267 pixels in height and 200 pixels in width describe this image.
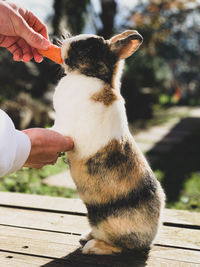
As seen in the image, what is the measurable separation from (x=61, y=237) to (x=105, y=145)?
2.47 ft

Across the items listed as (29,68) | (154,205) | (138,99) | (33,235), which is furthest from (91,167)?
(138,99)

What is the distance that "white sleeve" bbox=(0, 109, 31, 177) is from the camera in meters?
1.32

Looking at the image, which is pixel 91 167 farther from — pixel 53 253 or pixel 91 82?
pixel 53 253

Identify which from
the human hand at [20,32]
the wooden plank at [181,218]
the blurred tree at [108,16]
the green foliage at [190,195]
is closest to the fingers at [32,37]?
the human hand at [20,32]

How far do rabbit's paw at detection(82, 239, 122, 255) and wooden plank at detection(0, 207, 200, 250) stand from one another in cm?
29

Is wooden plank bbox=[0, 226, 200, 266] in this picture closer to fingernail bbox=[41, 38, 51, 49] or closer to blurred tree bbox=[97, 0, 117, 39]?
fingernail bbox=[41, 38, 51, 49]

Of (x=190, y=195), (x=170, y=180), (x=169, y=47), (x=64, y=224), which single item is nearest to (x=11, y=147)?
(x=64, y=224)

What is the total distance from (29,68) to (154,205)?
6.17m

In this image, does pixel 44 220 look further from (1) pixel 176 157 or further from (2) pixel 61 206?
(1) pixel 176 157

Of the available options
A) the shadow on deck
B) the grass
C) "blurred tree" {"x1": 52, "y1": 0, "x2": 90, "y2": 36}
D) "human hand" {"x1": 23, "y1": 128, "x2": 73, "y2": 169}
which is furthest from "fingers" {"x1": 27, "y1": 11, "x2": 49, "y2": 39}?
"blurred tree" {"x1": 52, "y1": 0, "x2": 90, "y2": 36}

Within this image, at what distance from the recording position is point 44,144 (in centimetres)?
155

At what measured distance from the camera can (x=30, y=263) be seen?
1.72 m

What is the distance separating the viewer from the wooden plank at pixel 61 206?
2.28 meters

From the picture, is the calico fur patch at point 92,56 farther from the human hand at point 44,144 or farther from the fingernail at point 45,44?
the human hand at point 44,144
